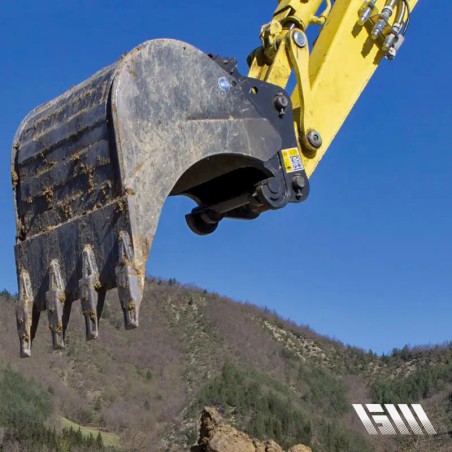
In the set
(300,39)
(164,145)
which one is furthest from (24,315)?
(300,39)

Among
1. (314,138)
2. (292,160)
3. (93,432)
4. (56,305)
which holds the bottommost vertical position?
(56,305)

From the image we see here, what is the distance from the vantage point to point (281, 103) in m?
6.56

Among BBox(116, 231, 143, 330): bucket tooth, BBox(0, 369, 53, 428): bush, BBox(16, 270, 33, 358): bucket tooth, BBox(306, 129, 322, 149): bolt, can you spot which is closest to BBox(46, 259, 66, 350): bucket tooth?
BBox(16, 270, 33, 358): bucket tooth

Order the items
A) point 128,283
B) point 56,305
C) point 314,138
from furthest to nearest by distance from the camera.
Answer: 1. point 314,138
2. point 56,305
3. point 128,283

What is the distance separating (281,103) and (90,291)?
173cm

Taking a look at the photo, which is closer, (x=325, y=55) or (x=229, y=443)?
(x=325, y=55)

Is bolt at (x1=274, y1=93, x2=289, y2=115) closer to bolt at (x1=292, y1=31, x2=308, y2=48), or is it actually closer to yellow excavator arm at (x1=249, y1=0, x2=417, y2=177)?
yellow excavator arm at (x1=249, y1=0, x2=417, y2=177)

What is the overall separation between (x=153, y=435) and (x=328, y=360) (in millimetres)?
16293

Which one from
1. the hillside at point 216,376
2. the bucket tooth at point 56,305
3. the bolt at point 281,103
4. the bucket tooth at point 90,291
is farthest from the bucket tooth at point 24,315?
the hillside at point 216,376

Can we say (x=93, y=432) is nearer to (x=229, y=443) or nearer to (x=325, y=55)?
(x=229, y=443)

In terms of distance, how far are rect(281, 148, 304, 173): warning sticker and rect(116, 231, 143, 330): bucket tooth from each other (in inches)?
53.0

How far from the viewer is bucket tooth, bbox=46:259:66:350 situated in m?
5.98

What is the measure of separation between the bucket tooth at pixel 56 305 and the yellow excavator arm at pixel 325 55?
5.70 feet

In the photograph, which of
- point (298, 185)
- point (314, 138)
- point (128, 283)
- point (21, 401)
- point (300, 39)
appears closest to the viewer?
point (128, 283)
